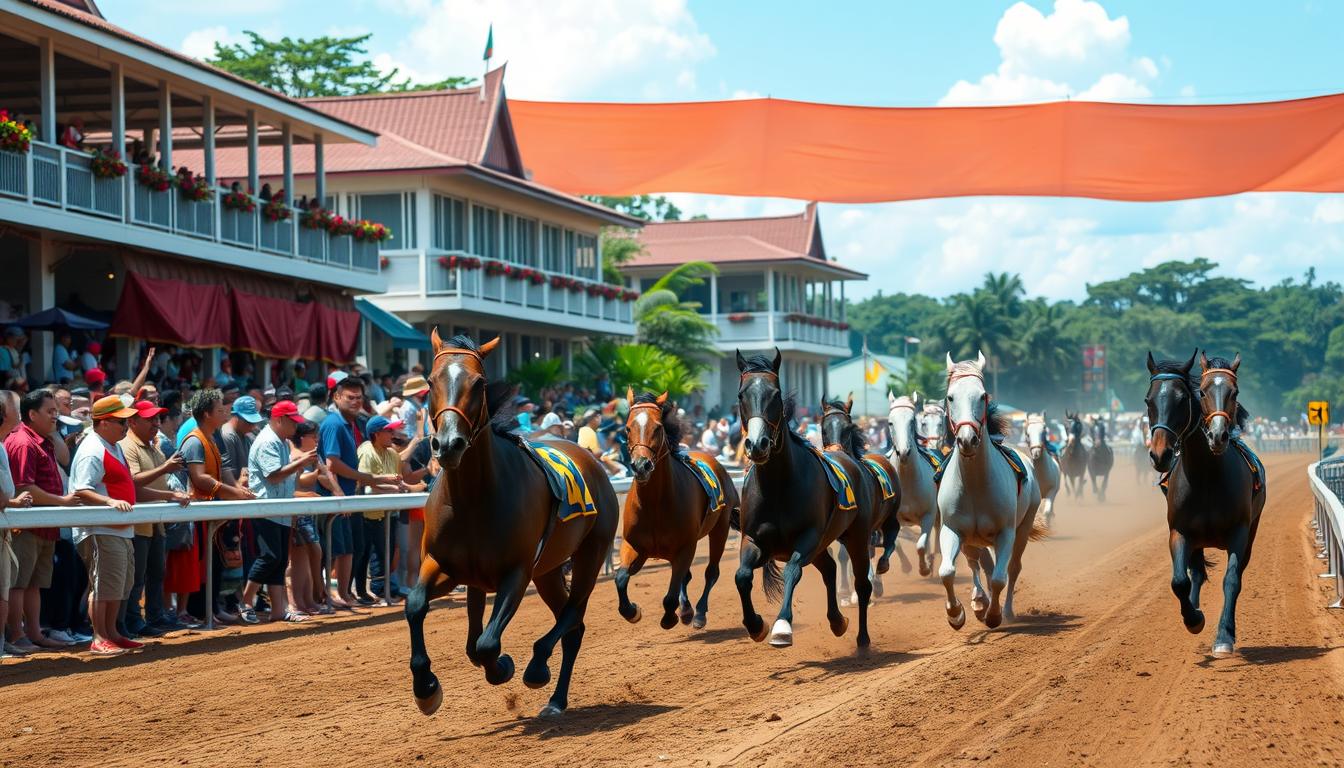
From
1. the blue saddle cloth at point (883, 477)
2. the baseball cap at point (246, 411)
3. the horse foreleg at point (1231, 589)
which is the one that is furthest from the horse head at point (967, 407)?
the baseball cap at point (246, 411)

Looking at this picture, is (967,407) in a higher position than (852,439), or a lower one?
higher

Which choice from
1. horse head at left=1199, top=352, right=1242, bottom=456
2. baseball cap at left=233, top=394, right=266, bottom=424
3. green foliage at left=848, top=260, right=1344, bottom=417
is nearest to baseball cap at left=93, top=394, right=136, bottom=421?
baseball cap at left=233, top=394, right=266, bottom=424

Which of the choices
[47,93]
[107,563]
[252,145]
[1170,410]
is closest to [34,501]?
[107,563]

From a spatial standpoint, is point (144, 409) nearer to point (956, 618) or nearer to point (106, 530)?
point (106, 530)

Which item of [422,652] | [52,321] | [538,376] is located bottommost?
[422,652]

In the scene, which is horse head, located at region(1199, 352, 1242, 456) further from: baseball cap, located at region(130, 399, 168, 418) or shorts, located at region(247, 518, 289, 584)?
baseball cap, located at region(130, 399, 168, 418)

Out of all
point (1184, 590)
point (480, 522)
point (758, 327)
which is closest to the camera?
point (480, 522)

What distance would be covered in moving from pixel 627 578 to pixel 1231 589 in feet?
13.5

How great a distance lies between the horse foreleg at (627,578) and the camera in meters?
10.9

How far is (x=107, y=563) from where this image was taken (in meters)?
10.5

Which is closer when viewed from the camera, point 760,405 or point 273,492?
point 760,405

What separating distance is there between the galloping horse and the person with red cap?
388 cm

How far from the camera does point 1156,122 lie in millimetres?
11844

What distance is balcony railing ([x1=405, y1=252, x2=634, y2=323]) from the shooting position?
32.9 metres
